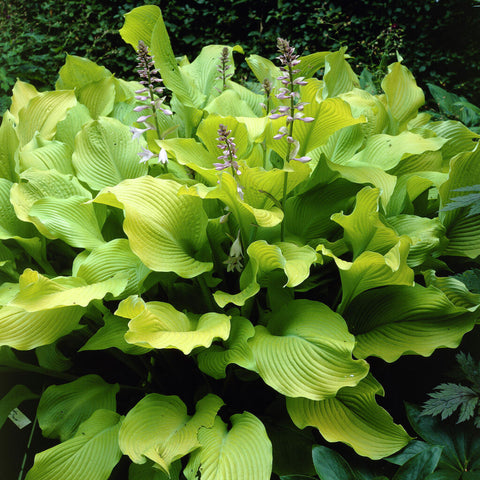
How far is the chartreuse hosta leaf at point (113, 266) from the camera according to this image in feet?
4.87

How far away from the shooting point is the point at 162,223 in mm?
1468

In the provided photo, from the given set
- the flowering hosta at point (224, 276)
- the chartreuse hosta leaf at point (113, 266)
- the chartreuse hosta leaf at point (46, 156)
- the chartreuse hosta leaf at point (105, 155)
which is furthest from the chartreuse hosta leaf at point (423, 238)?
the chartreuse hosta leaf at point (46, 156)

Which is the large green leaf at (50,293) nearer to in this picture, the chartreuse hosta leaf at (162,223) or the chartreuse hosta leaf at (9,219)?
the chartreuse hosta leaf at (162,223)

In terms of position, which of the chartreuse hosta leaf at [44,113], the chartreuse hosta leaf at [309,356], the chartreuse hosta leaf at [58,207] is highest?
the chartreuse hosta leaf at [44,113]

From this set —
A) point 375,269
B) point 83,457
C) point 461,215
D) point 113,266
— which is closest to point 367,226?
point 375,269

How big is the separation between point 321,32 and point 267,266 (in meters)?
4.40

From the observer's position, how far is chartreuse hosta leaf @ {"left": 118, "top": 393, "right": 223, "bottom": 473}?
124 cm

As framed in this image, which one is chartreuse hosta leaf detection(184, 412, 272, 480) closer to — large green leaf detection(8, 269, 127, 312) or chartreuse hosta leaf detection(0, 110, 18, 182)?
large green leaf detection(8, 269, 127, 312)

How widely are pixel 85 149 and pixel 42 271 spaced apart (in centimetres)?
51

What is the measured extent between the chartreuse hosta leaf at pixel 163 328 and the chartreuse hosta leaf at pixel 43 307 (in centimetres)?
12

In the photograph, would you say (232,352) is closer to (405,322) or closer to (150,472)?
(150,472)

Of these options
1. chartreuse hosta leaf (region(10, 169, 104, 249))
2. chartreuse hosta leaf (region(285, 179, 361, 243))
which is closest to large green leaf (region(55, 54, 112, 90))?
chartreuse hosta leaf (region(10, 169, 104, 249))

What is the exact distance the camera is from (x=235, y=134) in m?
1.79

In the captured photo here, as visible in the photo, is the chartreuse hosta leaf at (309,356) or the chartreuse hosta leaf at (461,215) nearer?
the chartreuse hosta leaf at (309,356)
